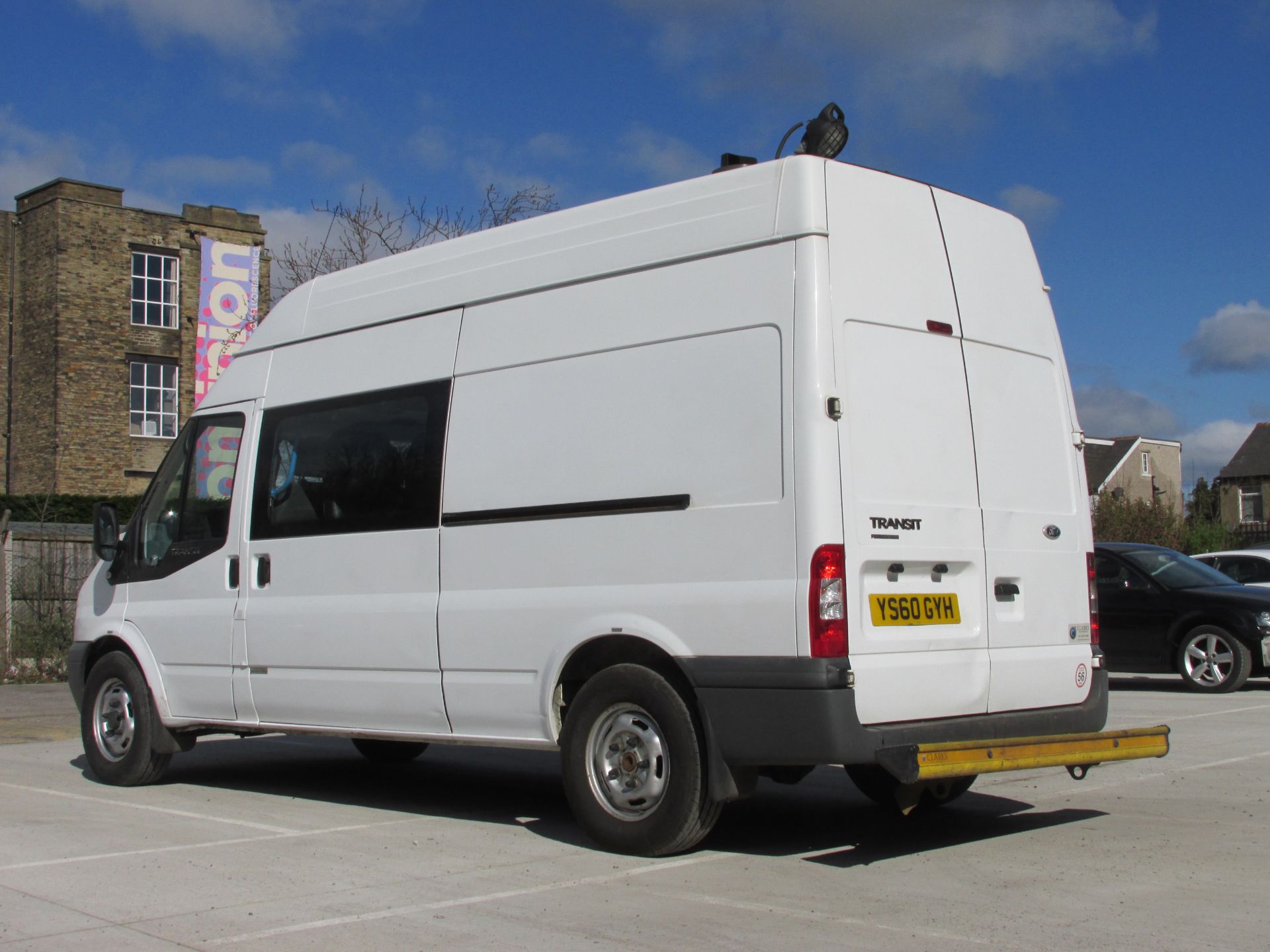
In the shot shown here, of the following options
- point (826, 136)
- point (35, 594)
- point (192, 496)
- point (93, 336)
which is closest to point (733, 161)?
point (826, 136)

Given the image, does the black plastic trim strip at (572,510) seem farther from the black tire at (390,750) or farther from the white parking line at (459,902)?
the black tire at (390,750)

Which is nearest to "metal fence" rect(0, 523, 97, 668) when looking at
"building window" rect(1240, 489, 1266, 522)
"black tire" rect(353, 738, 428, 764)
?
"black tire" rect(353, 738, 428, 764)

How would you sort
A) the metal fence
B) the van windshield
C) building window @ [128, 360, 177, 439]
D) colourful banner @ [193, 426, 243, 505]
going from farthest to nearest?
building window @ [128, 360, 177, 439], the metal fence, the van windshield, colourful banner @ [193, 426, 243, 505]

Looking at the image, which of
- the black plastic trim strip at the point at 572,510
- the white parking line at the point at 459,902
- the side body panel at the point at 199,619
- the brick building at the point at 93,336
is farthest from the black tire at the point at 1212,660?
the brick building at the point at 93,336

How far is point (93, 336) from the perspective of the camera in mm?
40031

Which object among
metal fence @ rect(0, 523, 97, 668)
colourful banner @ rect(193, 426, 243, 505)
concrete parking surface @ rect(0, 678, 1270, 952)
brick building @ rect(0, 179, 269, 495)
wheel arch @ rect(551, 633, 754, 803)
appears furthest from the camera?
brick building @ rect(0, 179, 269, 495)

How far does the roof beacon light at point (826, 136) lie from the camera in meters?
6.97

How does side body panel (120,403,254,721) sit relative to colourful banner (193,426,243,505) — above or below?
below

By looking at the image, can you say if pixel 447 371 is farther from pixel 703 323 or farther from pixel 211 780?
pixel 211 780

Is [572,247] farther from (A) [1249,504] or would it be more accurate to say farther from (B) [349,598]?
(A) [1249,504]

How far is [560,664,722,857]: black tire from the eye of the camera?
617 cm

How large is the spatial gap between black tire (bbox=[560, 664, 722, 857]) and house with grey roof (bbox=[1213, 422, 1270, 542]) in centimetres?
6637

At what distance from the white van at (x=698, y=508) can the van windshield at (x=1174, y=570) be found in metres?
8.86

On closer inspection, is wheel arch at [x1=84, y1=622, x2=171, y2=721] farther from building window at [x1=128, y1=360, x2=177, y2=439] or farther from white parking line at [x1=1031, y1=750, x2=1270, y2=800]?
building window at [x1=128, y1=360, x2=177, y2=439]
